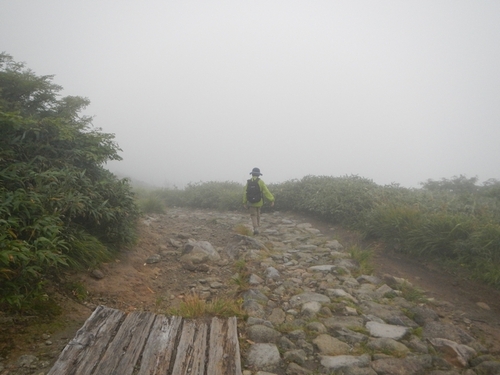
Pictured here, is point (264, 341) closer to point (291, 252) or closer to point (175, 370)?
point (175, 370)

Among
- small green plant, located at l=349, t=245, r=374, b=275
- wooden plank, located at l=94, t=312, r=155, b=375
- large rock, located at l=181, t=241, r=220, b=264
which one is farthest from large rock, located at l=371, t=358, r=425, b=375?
large rock, located at l=181, t=241, r=220, b=264

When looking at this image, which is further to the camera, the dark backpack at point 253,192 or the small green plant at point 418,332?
the dark backpack at point 253,192

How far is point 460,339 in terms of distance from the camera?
3650mm

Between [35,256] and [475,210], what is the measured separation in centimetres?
914

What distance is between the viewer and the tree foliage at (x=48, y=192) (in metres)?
3.29

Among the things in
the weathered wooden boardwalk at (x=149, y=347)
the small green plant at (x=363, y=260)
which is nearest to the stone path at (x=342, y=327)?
the small green plant at (x=363, y=260)

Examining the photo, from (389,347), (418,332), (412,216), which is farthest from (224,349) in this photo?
(412,216)

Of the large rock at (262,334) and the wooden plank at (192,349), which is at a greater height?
the wooden plank at (192,349)

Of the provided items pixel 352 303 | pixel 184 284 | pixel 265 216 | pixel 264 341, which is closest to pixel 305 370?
pixel 264 341

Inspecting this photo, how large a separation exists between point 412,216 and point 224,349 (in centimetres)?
591

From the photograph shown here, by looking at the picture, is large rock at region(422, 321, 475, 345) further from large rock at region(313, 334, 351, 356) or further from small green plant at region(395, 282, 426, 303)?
large rock at region(313, 334, 351, 356)

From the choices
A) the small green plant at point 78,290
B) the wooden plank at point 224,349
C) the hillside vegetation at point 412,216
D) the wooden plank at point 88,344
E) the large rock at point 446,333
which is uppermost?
the hillside vegetation at point 412,216

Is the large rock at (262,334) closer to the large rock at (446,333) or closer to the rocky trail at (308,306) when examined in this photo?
the rocky trail at (308,306)

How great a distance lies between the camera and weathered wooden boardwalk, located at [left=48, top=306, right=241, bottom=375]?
2664 mm
